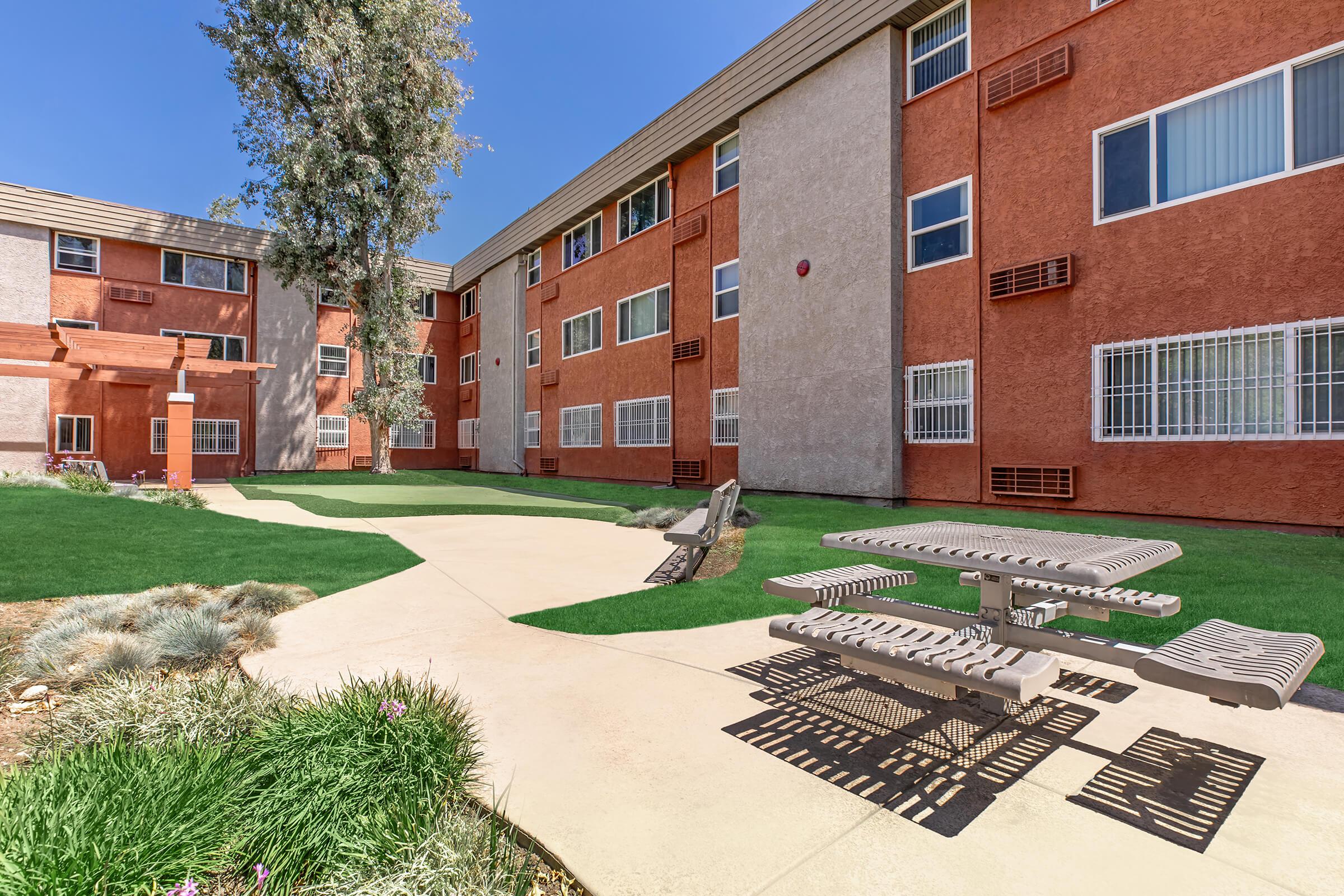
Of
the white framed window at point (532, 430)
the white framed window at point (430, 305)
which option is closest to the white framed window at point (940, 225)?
the white framed window at point (532, 430)

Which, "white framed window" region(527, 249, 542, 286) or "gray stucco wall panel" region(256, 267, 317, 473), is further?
"gray stucco wall panel" region(256, 267, 317, 473)

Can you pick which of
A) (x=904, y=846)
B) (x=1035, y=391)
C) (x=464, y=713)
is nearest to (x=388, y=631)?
(x=464, y=713)

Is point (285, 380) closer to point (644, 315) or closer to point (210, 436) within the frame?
point (210, 436)

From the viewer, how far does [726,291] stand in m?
16.0

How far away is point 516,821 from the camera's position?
6.84ft

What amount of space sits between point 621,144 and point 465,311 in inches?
583

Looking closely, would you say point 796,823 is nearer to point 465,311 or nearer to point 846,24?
point 846,24

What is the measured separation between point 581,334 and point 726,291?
7.58 metres

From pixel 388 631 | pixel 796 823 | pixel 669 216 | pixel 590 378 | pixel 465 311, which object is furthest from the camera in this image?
pixel 465 311

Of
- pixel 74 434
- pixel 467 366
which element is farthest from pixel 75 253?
pixel 467 366

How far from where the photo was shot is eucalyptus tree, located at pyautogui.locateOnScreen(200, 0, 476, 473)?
2059 centimetres

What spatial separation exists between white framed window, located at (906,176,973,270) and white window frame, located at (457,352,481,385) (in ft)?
70.7

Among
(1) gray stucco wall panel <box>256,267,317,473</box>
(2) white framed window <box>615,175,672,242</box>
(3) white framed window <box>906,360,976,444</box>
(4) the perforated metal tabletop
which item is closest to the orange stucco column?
(1) gray stucco wall panel <box>256,267,317,473</box>

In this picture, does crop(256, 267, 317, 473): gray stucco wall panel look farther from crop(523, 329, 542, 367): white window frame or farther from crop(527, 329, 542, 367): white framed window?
crop(527, 329, 542, 367): white framed window
